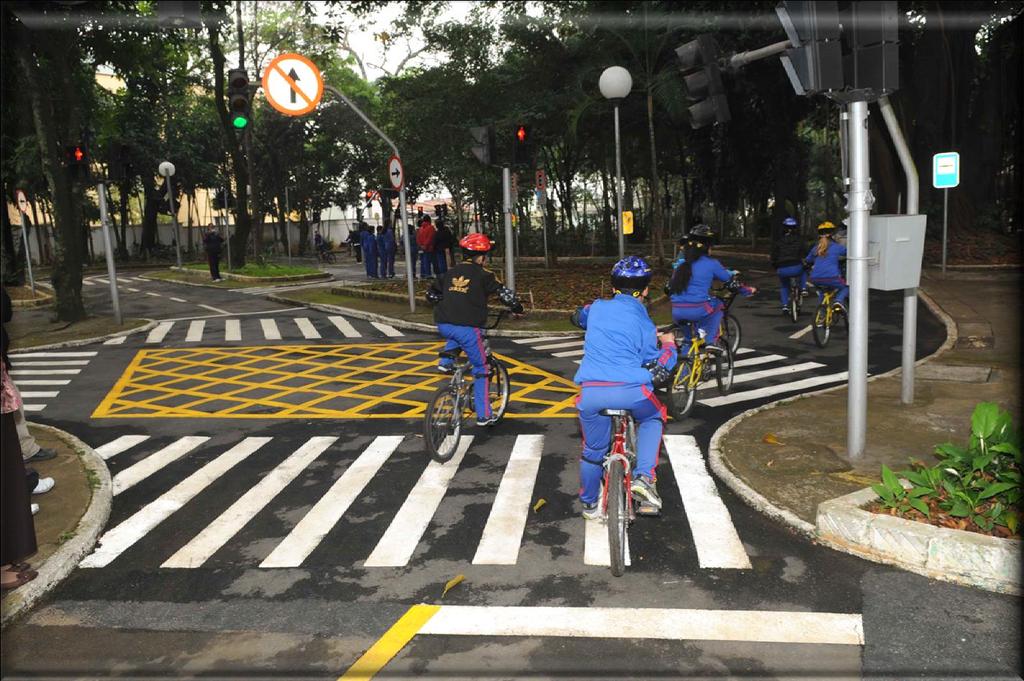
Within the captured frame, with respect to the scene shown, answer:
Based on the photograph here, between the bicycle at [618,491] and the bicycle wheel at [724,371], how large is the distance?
450cm

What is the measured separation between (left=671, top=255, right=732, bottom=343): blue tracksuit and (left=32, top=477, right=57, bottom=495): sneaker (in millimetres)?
6181

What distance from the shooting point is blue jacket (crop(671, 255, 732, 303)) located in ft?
27.8

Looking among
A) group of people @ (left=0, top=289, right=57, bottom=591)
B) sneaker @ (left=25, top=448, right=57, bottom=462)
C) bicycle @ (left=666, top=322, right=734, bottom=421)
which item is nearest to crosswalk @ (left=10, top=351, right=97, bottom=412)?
sneaker @ (left=25, top=448, right=57, bottom=462)

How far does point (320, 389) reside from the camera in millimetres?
10742

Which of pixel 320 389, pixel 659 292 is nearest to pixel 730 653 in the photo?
pixel 320 389

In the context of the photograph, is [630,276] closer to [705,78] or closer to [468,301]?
[468,301]

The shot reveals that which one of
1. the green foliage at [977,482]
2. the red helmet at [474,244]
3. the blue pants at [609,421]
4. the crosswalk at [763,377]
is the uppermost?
the red helmet at [474,244]

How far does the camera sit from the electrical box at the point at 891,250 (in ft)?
21.1

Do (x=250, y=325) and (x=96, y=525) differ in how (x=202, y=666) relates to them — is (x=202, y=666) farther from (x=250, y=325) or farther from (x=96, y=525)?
(x=250, y=325)

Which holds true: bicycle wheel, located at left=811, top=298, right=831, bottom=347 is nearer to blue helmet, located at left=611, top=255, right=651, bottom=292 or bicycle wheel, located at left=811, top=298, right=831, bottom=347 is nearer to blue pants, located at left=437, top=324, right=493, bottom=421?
blue pants, located at left=437, top=324, right=493, bottom=421

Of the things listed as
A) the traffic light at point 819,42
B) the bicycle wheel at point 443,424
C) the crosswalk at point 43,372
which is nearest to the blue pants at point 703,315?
the bicycle wheel at point 443,424

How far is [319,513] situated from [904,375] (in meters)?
6.16

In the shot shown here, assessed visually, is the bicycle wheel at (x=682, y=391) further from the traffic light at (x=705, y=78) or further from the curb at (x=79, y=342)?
the curb at (x=79, y=342)

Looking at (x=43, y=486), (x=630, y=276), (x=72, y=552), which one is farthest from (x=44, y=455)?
(x=630, y=276)
